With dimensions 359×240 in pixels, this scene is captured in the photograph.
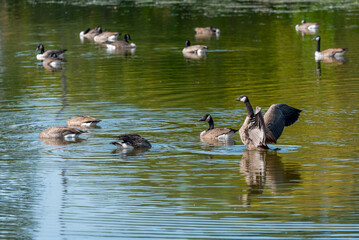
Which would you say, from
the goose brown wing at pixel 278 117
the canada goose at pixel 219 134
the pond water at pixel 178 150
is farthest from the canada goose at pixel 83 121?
the goose brown wing at pixel 278 117

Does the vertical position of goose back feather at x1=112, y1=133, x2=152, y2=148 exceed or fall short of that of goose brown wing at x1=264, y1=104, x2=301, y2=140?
it falls short

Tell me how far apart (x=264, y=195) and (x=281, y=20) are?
45653 mm

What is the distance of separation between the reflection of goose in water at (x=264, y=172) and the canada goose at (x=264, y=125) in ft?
1.04

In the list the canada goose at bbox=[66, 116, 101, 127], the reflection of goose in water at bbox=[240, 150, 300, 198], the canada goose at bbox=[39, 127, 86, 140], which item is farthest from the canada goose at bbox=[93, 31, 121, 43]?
the reflection of goose in water at bbox=[240, 150, 300, 198]

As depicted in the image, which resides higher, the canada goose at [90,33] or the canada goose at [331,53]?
the canada goose at [331,53]

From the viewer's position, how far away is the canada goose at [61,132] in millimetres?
19797

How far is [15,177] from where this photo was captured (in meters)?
16.1

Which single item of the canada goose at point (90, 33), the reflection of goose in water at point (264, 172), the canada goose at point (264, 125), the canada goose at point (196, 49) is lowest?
the canada goose at point (90, 33)

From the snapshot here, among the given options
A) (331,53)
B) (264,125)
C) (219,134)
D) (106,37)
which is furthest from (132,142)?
(106,37)

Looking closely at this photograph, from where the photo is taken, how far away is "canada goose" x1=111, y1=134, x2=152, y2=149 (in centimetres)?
1823

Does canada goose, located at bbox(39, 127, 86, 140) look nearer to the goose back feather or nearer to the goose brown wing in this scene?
the goose back feather

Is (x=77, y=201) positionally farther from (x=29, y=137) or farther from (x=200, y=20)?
(x=200, y=20)

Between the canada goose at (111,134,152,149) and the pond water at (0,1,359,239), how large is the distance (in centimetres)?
36

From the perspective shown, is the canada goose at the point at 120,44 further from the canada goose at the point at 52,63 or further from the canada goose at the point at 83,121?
the canada goose at the point at 83,121
